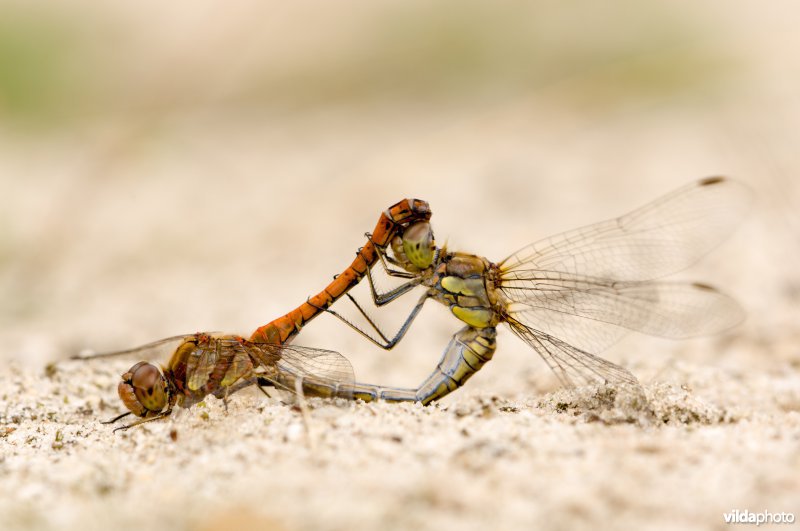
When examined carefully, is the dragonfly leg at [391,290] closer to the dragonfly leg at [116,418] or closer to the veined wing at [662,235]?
the veined wing at [662,235]

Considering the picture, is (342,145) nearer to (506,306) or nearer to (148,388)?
(506,306)

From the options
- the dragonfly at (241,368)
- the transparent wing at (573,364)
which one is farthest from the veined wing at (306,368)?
the transparent wing at (573,364)

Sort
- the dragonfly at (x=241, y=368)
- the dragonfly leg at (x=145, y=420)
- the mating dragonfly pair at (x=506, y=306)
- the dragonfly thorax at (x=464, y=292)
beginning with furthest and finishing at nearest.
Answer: the dragonfly thorax at (x=464, y=292) → the mating dragonfly pair at (x=506, y=306) → the dragonfly at (x=241, y=368) → the dragonfly leg at (x=145, y=420)

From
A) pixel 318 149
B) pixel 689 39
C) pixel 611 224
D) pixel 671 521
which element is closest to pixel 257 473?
pixel 671 521

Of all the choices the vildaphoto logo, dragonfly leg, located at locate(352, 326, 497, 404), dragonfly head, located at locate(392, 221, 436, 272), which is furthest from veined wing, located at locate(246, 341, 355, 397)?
the vildaphoto logo

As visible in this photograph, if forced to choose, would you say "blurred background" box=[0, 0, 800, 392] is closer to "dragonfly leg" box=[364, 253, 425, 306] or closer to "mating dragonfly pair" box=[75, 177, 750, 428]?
"mating dragonfly pair" box=[75, 177, 750, 428]

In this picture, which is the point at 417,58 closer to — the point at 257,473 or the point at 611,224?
the point at 611,224
